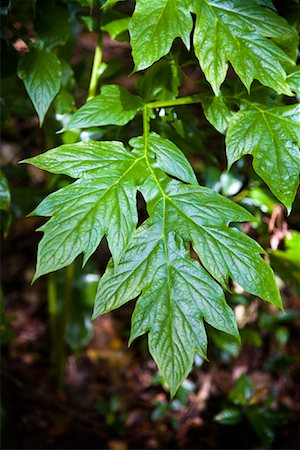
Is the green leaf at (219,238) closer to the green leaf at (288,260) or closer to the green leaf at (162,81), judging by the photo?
the green leaf at (162,81)

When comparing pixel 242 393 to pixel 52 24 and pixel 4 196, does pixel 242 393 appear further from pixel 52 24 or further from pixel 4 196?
pixel 52 24

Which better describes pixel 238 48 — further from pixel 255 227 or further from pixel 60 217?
pixel 255 227

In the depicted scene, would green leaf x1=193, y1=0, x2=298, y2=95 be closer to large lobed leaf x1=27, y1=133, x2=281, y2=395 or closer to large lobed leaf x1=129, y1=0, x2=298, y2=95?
large lobed leaf x1=129, y1=0, x2=298, y2=95

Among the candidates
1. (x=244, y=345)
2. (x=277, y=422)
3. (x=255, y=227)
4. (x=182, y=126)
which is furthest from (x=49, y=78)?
(x=244, y=345)

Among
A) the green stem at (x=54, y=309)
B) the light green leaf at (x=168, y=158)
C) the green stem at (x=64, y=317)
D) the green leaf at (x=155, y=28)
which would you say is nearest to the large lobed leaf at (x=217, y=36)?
the green leaf at (x=155, y=28)

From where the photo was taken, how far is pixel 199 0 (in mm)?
876

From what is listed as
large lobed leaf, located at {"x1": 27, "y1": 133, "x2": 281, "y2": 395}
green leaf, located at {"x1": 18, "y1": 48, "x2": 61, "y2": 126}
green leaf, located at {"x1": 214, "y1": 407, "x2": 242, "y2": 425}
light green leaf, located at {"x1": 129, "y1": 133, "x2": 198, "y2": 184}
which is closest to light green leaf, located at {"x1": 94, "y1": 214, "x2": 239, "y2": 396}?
large lobed leaf, located at {"x1": 27, "y1": 133, "x2": 281, "y2": 395}

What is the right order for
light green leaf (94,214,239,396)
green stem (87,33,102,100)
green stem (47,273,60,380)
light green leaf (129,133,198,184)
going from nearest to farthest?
1. light green leaf (94,214,239,396)
2. light green leaf (129,133,198,184)
3. green stem (87,33,102,100)
4. green stem (47,273,60,380)

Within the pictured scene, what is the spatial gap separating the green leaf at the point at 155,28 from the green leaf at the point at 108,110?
13cm

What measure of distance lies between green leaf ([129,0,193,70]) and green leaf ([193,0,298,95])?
0.10ft

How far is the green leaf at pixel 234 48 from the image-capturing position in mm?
854

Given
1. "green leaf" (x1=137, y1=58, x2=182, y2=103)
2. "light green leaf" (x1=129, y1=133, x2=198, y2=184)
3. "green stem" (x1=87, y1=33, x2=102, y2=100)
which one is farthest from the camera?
"green stem" (x1=87, y1=33, x2=102, y2=100)

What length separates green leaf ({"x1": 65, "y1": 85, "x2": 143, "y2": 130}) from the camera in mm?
929

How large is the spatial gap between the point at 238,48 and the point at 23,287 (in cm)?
161
